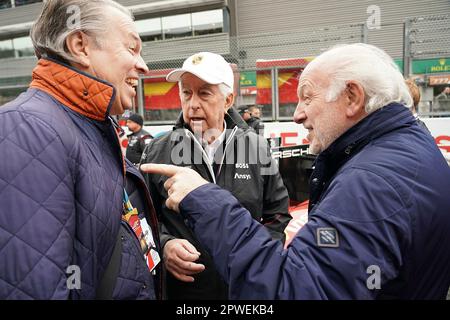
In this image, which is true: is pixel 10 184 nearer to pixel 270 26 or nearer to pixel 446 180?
pixel 446 180

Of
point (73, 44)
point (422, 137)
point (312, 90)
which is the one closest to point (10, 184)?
point (73, 44)

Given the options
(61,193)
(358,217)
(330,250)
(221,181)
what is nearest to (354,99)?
(358,217)

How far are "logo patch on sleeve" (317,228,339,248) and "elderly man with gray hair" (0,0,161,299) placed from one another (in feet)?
2.14

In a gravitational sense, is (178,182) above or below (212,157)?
above

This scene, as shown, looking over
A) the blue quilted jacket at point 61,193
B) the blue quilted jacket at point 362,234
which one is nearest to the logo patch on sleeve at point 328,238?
the blue quilted jacket at point 362,234

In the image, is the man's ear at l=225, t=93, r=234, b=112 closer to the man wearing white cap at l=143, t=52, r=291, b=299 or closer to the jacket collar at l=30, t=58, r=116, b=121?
the man wearing white cap at l=143, t=52, r=291, b=299

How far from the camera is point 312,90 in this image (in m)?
1.52

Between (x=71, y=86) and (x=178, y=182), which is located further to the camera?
(x=178, y=182)

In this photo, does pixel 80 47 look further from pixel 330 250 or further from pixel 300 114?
pixel 330 250

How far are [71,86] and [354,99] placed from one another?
3.38 feet

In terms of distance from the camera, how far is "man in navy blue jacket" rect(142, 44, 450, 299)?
107 centimetres

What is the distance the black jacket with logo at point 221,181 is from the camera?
2.00m

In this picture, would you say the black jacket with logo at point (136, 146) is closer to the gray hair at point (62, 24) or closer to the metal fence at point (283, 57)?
the metal fence at point (283, 57)

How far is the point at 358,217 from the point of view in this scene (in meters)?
1.09
